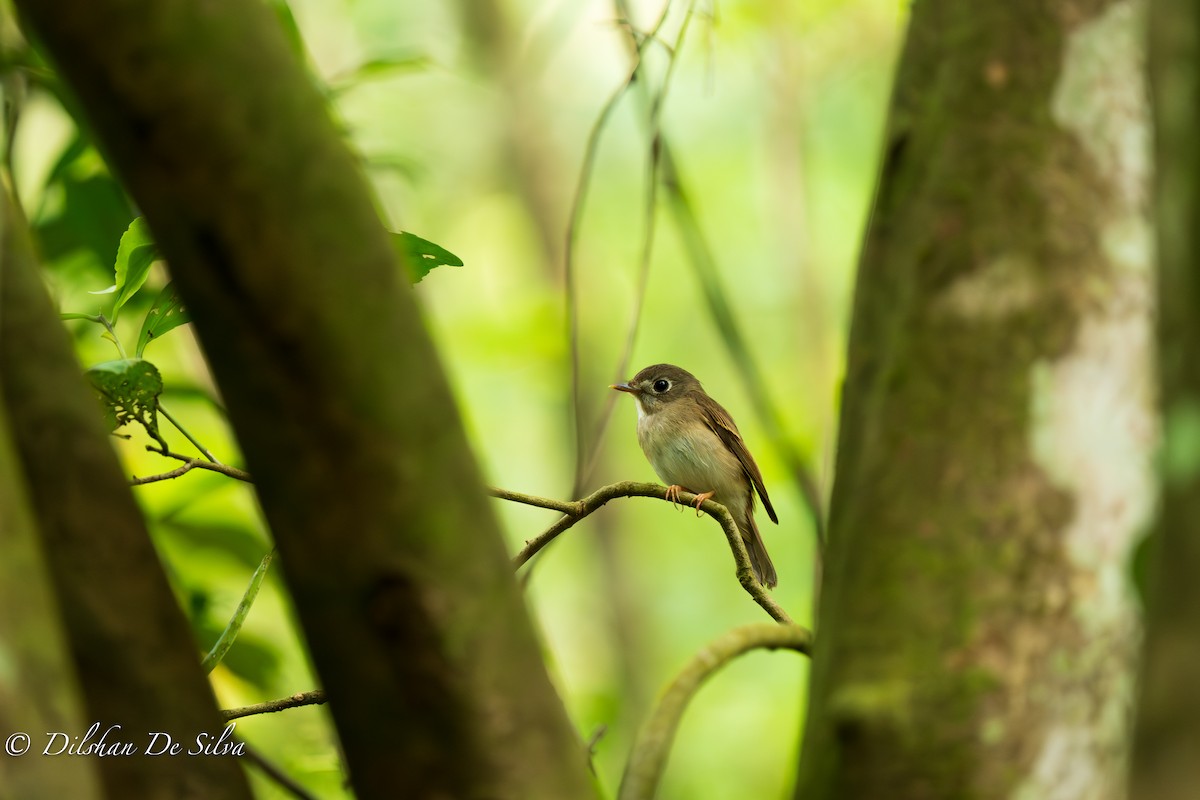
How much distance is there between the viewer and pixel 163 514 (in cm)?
404

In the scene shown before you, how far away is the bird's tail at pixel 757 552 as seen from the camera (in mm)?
6828

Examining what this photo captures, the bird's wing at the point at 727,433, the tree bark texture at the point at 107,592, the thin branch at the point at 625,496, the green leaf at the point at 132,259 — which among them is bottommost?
the bird's wing at the point at 727,433

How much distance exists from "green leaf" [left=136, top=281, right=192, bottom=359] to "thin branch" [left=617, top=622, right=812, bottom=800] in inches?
48.4

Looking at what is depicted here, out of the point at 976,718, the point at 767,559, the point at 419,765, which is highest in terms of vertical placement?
the point at 419,765

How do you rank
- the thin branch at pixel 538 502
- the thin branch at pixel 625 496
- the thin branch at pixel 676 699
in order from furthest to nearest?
the thin branch at pixel 625 496 → the thin branch at pixel 538 502 → the thin branch at pixel 676 699

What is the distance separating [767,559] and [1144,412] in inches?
210

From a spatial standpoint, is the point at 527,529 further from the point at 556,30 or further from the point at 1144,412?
the point at 1144,412

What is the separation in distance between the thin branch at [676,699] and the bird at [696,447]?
502 centimetres

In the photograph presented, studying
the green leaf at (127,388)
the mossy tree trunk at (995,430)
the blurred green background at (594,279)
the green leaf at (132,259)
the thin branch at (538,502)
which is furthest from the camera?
the blurred green background at (594,279)

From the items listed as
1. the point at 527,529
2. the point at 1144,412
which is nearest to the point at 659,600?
the point at 527,529

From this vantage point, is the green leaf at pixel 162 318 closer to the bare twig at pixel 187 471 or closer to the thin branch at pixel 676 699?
the bare twig at pixel 187 471

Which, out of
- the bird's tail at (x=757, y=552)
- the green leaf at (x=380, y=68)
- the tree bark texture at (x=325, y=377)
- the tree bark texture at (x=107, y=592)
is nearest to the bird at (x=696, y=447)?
the bird's tail at (x=757, y=552)

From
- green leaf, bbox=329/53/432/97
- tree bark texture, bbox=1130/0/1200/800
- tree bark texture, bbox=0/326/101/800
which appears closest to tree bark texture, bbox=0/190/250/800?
tree bark texture, bbox=0/326/101/800

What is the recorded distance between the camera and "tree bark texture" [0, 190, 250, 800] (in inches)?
65.4
